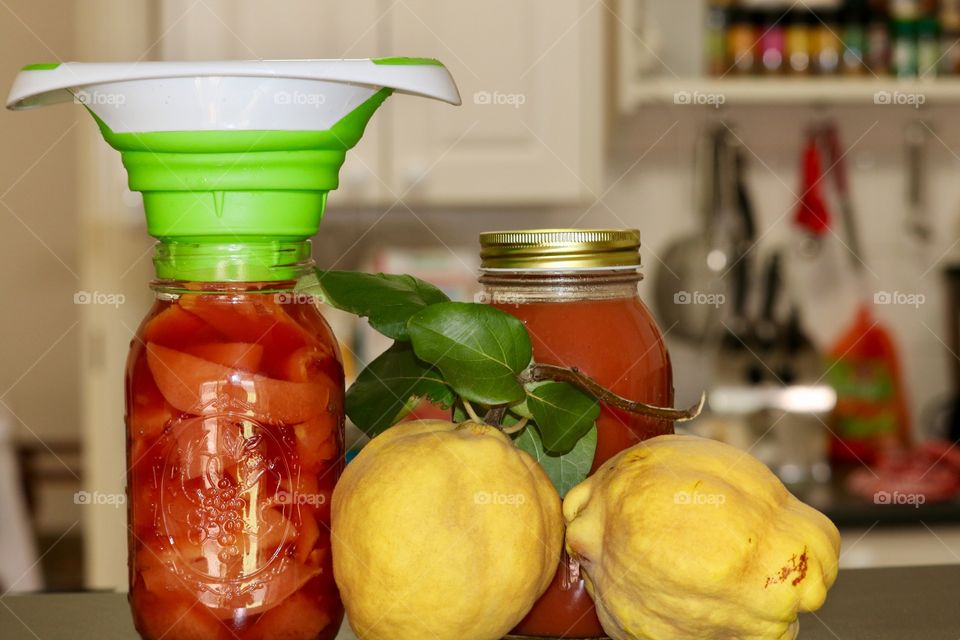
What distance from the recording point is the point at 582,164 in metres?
1.81

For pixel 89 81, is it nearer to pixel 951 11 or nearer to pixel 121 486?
pixel 121 486

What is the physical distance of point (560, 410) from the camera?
50 centimetres

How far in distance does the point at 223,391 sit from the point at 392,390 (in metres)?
0.08

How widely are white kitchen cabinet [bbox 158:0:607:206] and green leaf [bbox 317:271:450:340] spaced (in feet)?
4.16

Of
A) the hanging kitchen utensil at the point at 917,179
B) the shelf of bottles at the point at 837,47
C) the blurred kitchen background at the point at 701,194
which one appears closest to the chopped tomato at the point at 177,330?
the blurred kitchen background at the point at 701,194

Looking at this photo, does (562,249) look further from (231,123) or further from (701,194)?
(701,194)

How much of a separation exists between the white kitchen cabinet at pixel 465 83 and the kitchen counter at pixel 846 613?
1225 millimetres

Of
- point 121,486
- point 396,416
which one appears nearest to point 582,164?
point 121,486

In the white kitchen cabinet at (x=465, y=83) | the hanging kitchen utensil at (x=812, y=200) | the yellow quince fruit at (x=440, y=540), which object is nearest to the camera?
the yellow quince fruit at (x=440, y=540)

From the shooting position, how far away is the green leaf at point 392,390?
1.70 ft

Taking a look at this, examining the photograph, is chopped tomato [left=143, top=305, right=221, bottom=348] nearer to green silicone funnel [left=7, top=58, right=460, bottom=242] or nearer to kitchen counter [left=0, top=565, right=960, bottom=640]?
A: green silicone funnel [left=7, top=58, right=460, bottom=242]

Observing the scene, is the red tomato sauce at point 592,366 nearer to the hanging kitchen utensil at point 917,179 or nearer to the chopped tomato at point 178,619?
the chopped tomato at point 178,619

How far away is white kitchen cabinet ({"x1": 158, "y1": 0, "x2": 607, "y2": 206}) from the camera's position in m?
1.76

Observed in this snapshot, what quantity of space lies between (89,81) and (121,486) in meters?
1.64
